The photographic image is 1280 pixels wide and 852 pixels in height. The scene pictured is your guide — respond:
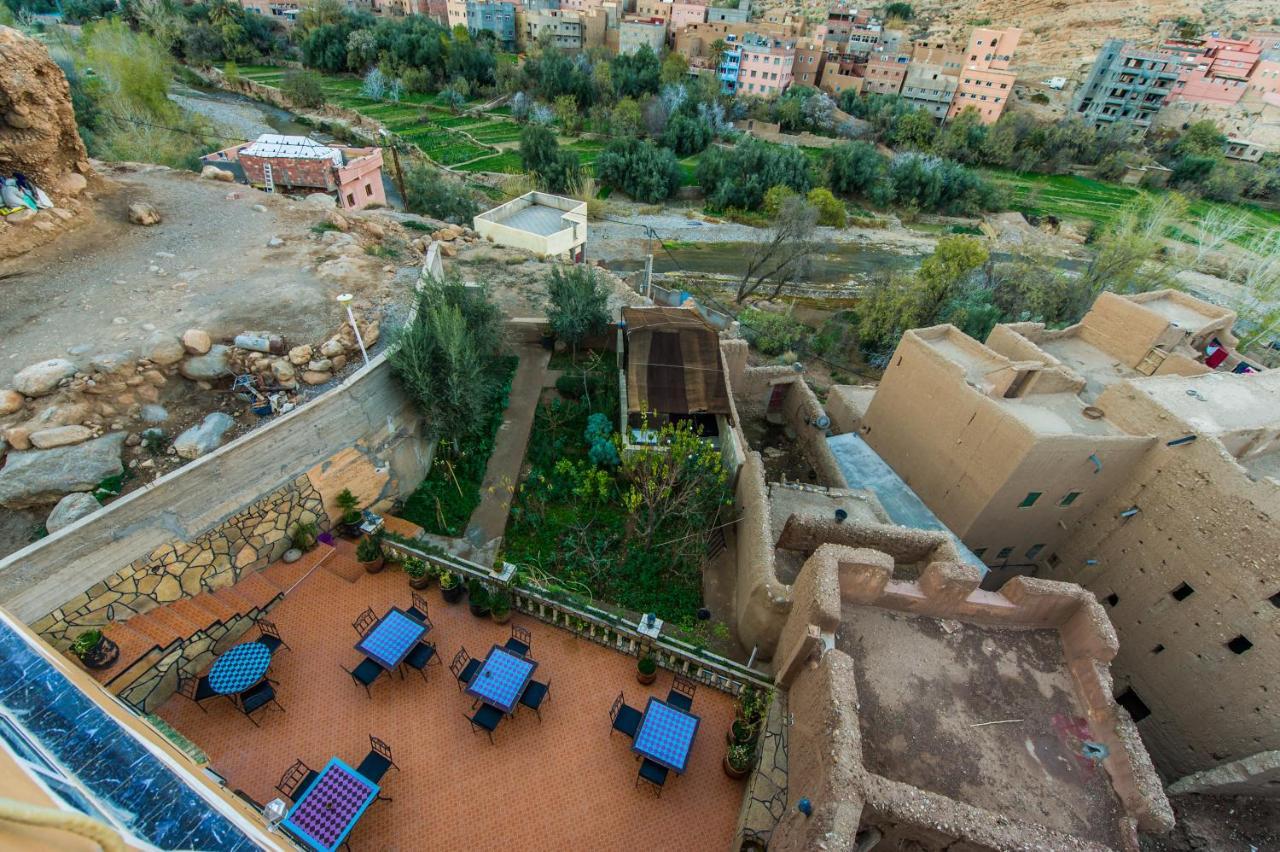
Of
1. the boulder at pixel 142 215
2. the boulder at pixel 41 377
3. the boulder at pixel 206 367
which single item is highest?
the boulder at pixel 142 215

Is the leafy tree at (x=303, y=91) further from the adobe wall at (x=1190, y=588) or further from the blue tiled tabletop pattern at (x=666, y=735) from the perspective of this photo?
the adobe wall at (x=1190, y=588)

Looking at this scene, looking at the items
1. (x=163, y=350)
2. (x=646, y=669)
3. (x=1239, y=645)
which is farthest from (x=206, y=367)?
(x=1239, y=645)

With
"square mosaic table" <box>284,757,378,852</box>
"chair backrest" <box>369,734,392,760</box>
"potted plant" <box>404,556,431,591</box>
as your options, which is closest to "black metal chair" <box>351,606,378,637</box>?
"potted plant" <box>404,556,431,591</box>

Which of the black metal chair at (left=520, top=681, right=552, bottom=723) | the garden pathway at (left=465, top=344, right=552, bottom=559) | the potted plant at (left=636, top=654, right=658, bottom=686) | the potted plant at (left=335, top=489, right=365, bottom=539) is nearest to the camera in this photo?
the black metal chair at (left=520, top=681, right=552, bottom=723)

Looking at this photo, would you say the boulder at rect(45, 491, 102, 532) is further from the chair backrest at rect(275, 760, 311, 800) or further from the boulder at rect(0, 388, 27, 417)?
the chair backrest at rect(275, 760, 311, 800)

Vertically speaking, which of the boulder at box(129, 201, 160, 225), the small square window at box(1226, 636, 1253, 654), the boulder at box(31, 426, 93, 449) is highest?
the boulder at box(129, 201, 160, 225)

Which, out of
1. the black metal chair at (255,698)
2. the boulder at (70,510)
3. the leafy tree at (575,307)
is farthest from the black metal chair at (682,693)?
the leafy tree at (575,307)
